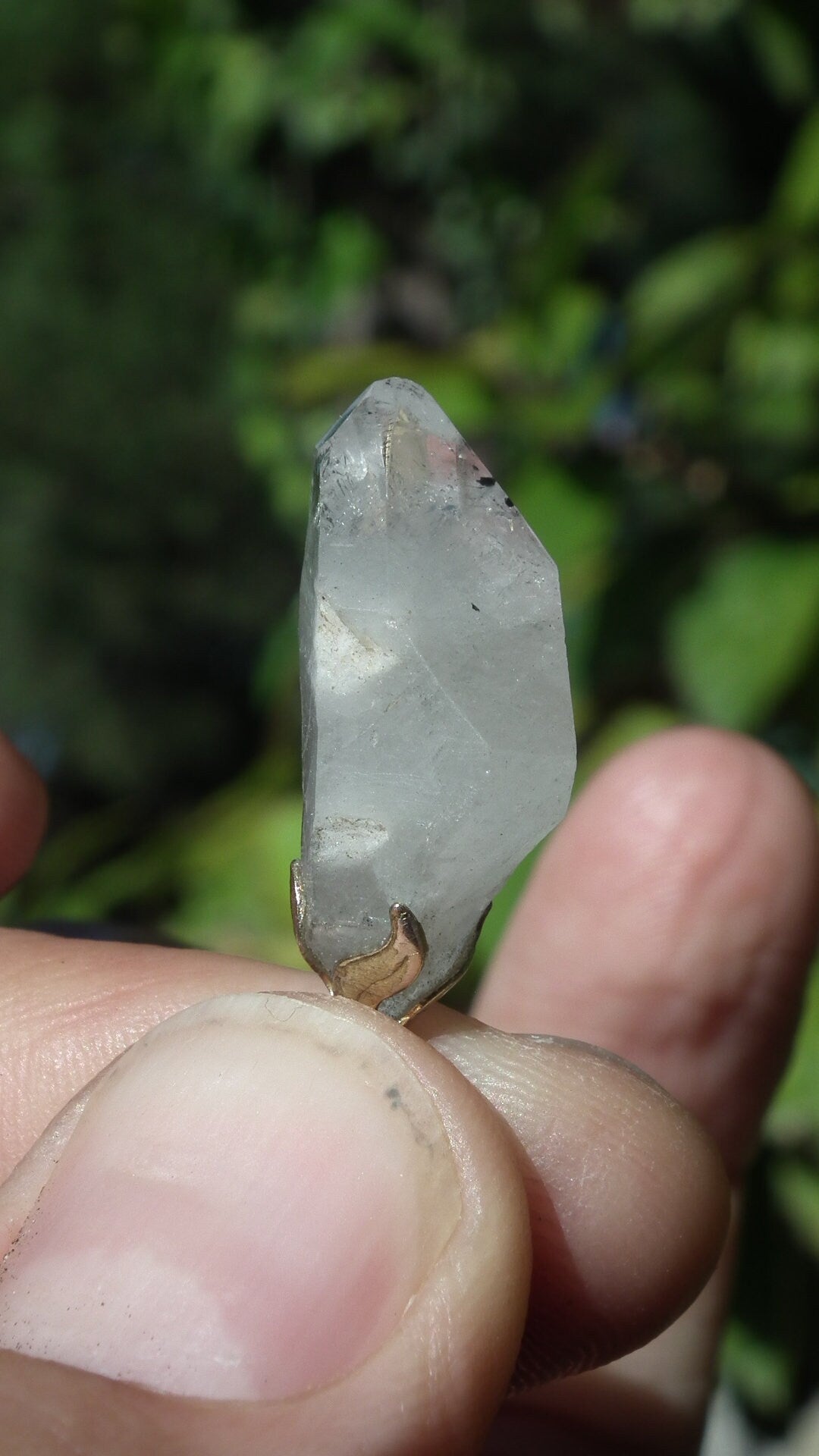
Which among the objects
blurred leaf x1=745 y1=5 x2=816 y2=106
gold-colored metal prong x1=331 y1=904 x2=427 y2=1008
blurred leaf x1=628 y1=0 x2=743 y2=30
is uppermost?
blurred leaf x1=628 y1=0 x2=743 y2=30

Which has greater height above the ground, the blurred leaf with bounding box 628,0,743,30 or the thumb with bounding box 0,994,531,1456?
the blurred leaf with bounding box 628,0,743,30

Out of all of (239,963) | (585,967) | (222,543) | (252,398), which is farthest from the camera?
(222,543)

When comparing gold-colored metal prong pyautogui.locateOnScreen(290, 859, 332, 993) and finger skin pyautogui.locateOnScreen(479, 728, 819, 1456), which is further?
finger skin pyautogui.locateOnScreen(479, 728, 819, 1456)

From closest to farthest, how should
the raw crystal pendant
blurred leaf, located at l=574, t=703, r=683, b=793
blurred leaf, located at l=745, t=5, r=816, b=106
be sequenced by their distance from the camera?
the raw crystal pendant
blurred leaf, located at l=574, t=703, r=683, b=793
blurred leaf, located at l=745, t=5, r=816, b=106

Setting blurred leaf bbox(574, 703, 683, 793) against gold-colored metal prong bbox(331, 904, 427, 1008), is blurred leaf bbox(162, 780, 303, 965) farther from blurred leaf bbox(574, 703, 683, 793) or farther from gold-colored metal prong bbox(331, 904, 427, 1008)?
gold-colored metal prong bbox(331, 904, 427, 1008)

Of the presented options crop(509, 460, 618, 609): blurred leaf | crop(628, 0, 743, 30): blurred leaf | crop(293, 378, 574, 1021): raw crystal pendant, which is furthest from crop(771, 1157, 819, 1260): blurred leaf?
crop(628, 0, 743, 30): blurred leaf

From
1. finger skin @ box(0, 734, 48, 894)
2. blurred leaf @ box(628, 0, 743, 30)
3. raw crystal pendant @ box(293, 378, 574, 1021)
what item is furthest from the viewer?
blurred leaf @ box(628, 0, 743, 30)

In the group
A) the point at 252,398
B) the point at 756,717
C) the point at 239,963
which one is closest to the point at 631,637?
the point at 756,717

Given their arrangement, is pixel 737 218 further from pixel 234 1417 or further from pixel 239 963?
pixel 234 1417
